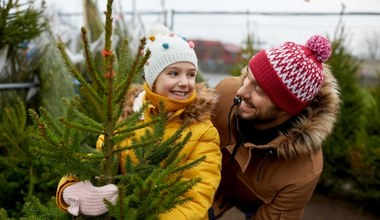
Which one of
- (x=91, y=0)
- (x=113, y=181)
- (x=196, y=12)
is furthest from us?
(x=196, y=12)

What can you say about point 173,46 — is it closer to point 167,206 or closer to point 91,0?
point 167,206

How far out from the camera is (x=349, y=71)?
527cm

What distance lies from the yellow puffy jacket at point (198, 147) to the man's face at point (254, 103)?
18 centimetres

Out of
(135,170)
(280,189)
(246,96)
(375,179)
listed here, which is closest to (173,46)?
(246,96)

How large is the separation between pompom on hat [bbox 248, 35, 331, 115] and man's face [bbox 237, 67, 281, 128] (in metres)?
0.04

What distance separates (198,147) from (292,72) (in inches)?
25.2

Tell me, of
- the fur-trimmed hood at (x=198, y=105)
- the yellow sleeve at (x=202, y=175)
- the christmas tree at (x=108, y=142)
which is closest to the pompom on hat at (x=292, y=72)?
the fur-trimmed hood at (x=198, y=105)

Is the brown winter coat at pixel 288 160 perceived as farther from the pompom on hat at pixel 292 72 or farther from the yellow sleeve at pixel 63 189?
the yellow sleeve at pixel 63 189

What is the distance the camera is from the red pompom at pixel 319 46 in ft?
7.27

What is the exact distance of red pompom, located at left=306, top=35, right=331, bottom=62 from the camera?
222 cm

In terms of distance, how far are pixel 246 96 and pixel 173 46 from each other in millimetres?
496

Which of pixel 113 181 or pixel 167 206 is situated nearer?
pixel 167 206

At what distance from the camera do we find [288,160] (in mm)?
2379

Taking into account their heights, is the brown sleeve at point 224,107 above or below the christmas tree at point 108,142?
below
